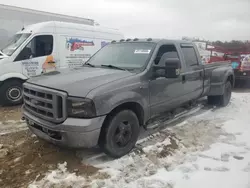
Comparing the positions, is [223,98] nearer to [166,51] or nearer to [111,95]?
[166,51]

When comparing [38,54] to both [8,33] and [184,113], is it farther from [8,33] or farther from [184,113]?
[184,113]

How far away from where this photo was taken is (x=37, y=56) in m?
7.58

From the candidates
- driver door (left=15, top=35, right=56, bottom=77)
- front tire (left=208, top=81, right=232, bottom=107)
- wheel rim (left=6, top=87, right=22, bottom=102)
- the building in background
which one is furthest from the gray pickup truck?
the building in background

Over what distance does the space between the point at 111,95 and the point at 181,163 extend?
1.45 metres

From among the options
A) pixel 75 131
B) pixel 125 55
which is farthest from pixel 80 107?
pixel 125 55

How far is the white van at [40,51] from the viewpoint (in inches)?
280

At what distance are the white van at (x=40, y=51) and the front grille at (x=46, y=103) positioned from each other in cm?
379

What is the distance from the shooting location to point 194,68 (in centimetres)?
551

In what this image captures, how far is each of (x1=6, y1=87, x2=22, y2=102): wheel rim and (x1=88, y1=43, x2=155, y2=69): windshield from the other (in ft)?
11.2

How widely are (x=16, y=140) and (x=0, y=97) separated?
3173 millimetres

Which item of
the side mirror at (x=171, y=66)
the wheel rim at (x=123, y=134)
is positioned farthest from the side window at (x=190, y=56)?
the wheel rim at (x=123, y=134)

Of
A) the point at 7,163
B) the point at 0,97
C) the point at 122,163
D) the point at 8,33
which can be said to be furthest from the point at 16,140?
the point at 8,33

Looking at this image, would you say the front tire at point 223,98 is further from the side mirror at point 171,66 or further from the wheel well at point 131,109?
the wheel well at point 131,109

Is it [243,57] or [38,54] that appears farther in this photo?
[243,57]
